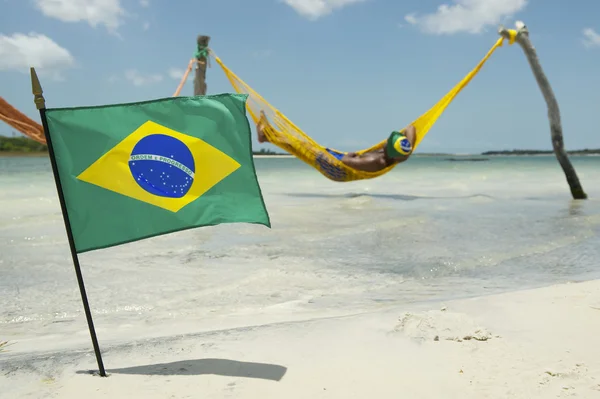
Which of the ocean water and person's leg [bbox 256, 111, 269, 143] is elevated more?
person's leg [bbox 256, 111, 269, 143]

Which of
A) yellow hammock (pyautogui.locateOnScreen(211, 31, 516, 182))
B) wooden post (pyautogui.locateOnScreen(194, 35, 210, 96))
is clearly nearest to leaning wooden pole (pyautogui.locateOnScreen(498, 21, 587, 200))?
yellow hammock (pyautogui.locateOnScreen(211, 31, 516, 182))

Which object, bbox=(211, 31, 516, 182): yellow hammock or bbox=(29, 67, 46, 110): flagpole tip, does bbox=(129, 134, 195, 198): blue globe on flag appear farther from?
bbox=(211, 31, 516, 182): yellow hammock

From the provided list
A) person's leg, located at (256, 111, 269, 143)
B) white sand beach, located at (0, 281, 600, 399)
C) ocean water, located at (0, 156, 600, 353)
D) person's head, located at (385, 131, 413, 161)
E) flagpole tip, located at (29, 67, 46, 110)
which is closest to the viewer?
white sand beach, located at (0, 281, 600, 399)

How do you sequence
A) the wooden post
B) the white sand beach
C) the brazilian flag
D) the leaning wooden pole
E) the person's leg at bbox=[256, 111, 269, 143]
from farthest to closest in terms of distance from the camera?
the wooden post
the person's leg at bbox=[256, 111, 269, 143]
the leaning wooden pole
the brazilian flag
the white sand beach

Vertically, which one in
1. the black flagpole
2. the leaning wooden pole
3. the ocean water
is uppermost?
the leaning wooden pole

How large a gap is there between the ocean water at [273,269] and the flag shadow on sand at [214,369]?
61 centimetres

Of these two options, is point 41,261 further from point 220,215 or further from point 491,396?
point 491,396

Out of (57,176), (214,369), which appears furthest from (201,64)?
(214,369)

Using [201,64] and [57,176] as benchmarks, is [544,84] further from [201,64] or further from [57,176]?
[57,176]

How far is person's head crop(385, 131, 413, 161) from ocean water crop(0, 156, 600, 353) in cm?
173

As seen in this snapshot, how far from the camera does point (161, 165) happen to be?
8.09 feet

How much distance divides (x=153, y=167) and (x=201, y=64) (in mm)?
9060

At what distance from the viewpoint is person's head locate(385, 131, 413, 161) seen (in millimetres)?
9906

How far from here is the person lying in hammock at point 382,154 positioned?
9938 millimetres
